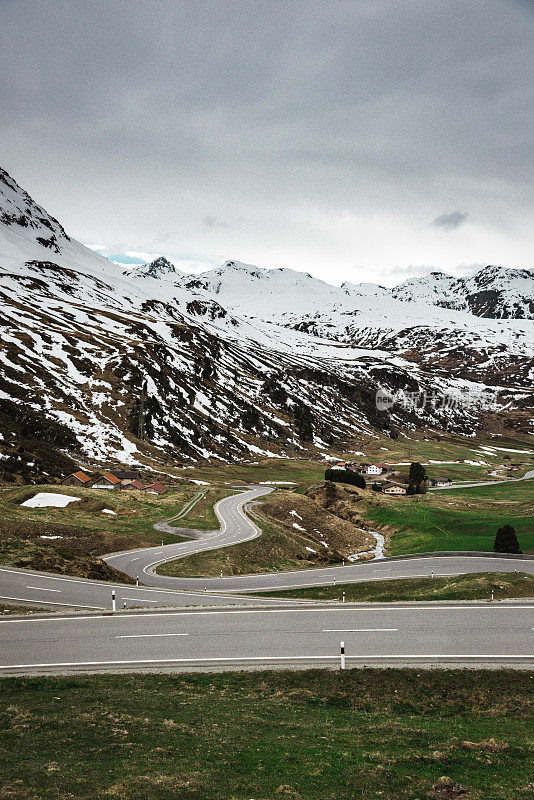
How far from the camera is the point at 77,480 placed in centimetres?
9694

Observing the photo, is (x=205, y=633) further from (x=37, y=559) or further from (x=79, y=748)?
(x=37, y=559)

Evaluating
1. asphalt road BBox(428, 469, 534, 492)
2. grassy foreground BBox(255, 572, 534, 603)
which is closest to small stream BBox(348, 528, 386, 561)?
grassy foreground BBox(255, 572, 534, 603)

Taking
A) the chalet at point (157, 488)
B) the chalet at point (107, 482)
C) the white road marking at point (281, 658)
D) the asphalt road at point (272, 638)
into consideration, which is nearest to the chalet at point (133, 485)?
the chalet at point (157, 488)

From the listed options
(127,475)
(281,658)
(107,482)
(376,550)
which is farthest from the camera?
(127,475)

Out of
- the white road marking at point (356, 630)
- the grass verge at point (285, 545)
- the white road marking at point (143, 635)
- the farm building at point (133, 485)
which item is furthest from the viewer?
the farm building at point (133, 485)

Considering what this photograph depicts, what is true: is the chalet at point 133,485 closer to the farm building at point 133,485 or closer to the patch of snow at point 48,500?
the farm building at point 133,485

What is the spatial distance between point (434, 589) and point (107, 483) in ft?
264

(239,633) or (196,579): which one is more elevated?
(239,633)

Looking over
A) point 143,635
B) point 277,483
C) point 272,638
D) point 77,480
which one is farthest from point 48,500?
point 277,483

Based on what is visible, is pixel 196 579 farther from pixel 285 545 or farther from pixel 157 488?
pixel 157 488

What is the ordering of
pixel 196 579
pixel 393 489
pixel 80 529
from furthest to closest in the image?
pixel 393 489 < pixel 80 529 < pixel 196 579

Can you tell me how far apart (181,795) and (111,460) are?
12191 centimetres

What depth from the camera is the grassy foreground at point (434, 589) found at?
28602 mm

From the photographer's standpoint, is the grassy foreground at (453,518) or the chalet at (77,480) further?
the chalet at (77,480)
